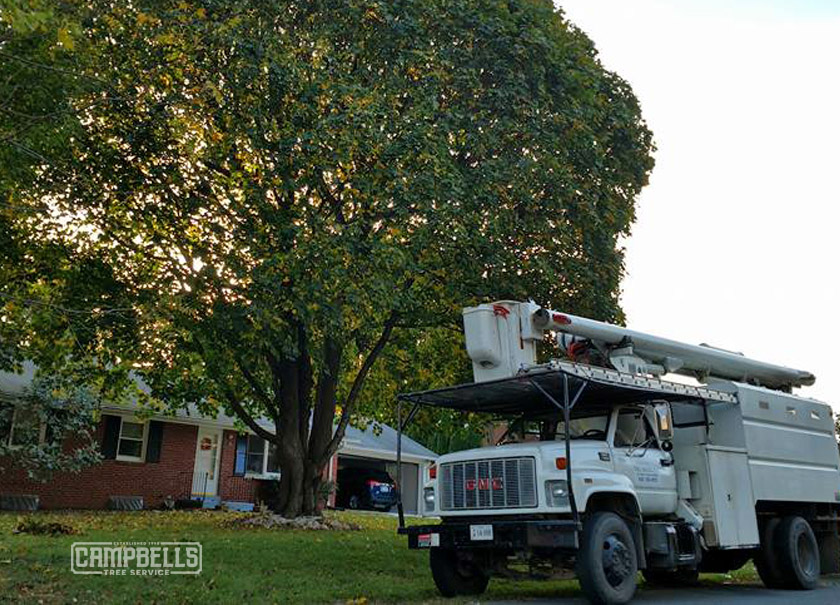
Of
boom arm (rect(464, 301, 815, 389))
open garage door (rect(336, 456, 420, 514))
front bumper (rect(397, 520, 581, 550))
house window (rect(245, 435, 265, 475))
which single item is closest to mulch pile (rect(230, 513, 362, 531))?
front bumper (rect(397, 520, 581, 550))

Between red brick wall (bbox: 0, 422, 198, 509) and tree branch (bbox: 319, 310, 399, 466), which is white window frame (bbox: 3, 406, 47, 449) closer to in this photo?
red brick wall (bbox: 0, 422, 198, 509)

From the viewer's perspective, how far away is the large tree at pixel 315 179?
13336 mm

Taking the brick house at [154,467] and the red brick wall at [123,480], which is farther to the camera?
the red brick wall at [123,480]

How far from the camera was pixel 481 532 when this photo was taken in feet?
29.3

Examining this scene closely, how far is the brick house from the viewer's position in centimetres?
2217

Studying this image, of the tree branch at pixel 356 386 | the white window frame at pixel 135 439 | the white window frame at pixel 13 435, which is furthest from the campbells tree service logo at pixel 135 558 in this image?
the white window frame at pixel 135 439

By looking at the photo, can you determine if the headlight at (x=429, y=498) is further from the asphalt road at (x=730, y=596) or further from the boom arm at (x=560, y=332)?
the boom arm at (x=560, y=332)

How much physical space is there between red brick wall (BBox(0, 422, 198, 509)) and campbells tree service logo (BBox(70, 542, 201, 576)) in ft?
38.7

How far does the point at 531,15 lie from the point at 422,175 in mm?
5035

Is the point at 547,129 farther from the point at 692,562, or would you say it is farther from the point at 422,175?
the point at 692,562

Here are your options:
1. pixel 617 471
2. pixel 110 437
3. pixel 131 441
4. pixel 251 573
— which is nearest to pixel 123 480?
pixel 131 441

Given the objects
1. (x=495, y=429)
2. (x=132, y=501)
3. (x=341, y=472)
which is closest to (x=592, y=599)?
(x=495, y=429)

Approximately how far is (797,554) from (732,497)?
2.01 meters

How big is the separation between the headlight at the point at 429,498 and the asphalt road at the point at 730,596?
1.51m
